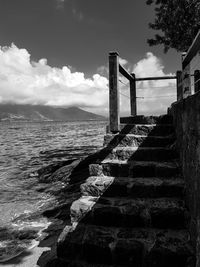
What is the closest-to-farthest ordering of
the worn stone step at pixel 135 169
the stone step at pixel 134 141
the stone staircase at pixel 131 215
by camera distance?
the stone staircase at pixel 131 215
the worn stone step at pixel 135 169
the stone step at pixel 134 141

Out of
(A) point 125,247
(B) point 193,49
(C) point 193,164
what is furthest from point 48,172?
(B) point 193,49

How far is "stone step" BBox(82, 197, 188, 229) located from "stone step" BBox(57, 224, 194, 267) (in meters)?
0.12

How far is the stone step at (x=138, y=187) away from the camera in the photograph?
462cm

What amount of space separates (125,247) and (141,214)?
668 millimetres

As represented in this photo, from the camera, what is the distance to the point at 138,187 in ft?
15.6

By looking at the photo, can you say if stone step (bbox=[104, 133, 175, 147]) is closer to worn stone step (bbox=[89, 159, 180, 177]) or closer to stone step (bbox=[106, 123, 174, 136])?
stone step (bbox=[106, 123, 174, 136])

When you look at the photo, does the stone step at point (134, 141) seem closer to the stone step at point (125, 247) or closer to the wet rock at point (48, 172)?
the stone step at point (125, 247)

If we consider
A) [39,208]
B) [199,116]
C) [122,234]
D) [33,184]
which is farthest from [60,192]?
[199,116]

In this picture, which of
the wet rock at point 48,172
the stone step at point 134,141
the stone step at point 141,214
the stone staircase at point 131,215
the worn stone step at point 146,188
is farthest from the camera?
the wet rock at point 48,172

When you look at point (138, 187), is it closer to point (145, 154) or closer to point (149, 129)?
point (145, 154)

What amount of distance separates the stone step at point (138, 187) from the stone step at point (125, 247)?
2.51ft

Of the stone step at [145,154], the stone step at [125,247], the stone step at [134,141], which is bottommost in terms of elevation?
the stone step at [125,247]

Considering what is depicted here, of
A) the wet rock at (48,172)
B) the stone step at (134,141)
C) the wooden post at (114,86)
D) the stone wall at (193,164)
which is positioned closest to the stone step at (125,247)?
the stone wall at (193,164)

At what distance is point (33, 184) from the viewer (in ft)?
39.9
